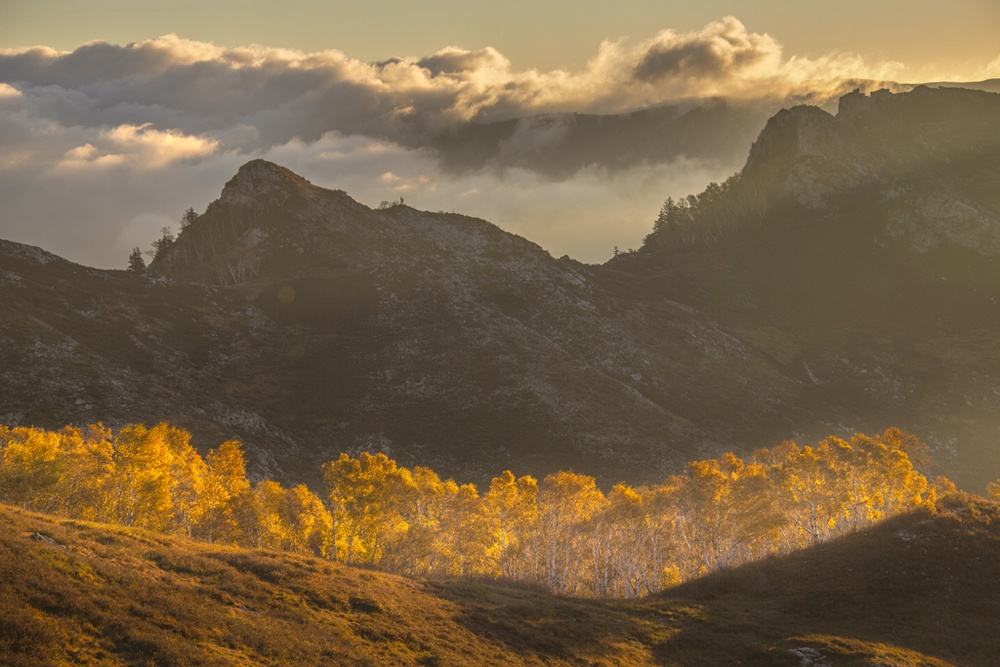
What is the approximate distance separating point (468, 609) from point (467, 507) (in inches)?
1618

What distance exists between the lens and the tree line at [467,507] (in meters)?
78.4

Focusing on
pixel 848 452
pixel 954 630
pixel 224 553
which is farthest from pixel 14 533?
pixel 848 452

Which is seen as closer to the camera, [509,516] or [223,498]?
[223,498]

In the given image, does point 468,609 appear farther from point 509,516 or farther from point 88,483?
point 88,483

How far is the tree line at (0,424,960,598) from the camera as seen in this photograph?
257 ft

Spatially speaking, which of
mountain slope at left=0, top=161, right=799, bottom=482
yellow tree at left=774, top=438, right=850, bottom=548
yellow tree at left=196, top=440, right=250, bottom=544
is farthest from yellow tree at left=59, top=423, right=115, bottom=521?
yellow tree at left=774, top=438, right=850, bottom=548

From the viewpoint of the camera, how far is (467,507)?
95.4m

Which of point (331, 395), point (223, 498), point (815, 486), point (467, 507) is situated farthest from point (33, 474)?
point (331, 395)

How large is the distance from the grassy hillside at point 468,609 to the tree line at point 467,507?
17418 mm

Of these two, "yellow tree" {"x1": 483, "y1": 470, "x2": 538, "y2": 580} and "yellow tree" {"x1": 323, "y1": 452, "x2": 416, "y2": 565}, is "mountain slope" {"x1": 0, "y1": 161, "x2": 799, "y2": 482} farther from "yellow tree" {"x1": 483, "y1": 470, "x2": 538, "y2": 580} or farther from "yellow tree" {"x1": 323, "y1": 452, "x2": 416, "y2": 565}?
"yellow tree" {"x1": 483, "y1": 470, "x2": 538, "y2": 580}

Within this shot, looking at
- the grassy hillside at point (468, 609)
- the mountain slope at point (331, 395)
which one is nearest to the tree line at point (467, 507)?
the grassy hillside at point (468, 609)

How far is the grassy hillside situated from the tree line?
17.4 metres

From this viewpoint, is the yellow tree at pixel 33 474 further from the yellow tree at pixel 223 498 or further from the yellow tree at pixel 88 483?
the yellow tree at pixel 223 498

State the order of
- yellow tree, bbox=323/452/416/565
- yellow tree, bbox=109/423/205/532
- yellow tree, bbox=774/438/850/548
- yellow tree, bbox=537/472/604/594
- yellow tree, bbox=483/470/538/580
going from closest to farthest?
yellow tree, bbox=109/423/205/532 < yellow tree, bbox=323/452/416/565 < yellow tree, bbox=483/470/538/580 < yellow tree, bbox=537/472/604/594 < yellow tree, bbox=774/438/850/548
